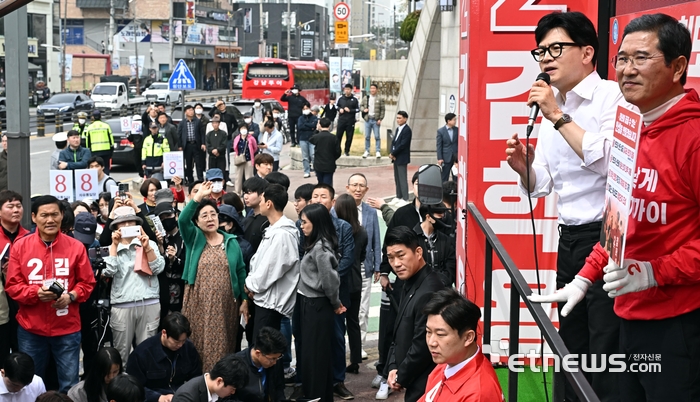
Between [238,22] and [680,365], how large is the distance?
118m

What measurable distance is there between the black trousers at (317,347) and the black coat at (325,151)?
441 inches

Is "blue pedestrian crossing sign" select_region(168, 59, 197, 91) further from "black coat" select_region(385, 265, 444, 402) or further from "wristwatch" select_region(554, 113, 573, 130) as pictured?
"wristwatch" select_region(554, 113, 573, 130)

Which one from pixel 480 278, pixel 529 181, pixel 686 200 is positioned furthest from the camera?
pixel 480 278

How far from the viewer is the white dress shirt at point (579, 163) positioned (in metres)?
4.31

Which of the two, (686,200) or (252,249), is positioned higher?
(686,200)

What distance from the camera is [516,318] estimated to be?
13.9 feet

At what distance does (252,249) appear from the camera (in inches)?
357

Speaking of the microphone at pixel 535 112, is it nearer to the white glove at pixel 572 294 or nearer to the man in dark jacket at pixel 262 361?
the white glove at pixel 572 294

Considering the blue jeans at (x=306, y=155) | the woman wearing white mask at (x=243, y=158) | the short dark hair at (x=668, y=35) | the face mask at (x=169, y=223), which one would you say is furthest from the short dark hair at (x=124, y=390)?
the blue jeans at (x=306, y=155)

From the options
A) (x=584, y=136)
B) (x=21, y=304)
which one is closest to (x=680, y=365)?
(x=584, y=136)

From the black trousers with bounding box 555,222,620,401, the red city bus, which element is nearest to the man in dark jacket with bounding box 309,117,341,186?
the black trousers with bounding box 555,222,620,401

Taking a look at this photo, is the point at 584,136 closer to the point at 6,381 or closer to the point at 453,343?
the point at 453,343

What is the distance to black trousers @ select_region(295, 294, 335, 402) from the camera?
789 cm

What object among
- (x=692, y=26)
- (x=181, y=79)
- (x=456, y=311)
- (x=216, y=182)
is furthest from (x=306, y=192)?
(x=181, y=79)
